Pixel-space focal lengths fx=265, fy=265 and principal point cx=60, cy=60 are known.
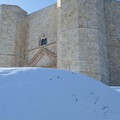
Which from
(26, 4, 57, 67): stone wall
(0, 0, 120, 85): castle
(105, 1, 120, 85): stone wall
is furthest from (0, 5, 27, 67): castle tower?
(105, 1, 120, 85): stone wall

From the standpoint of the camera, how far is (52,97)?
11.0 feet

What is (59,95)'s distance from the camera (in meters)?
3.40

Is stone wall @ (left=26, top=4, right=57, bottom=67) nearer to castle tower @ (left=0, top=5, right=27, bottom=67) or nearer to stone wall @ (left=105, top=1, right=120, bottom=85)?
castle tower @ (left=0, top=5, right=27, bottom=67)

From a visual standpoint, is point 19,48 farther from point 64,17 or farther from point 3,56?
point 64,17

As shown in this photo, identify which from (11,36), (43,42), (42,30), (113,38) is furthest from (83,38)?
(11,36)

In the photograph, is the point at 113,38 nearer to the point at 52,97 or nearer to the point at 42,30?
the point at 42,30

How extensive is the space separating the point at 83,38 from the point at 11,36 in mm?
5751

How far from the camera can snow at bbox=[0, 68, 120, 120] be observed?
3080 mm

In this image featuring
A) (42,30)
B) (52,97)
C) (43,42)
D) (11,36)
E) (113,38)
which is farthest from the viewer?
(11,36)

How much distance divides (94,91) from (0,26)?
13856mm

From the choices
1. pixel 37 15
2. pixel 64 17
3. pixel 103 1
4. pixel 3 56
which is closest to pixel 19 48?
pixel 3 56

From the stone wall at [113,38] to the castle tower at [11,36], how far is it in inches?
221

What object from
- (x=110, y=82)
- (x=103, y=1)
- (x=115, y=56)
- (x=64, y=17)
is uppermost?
(x=103, y=1)

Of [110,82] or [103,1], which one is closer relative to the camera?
[110,82]
